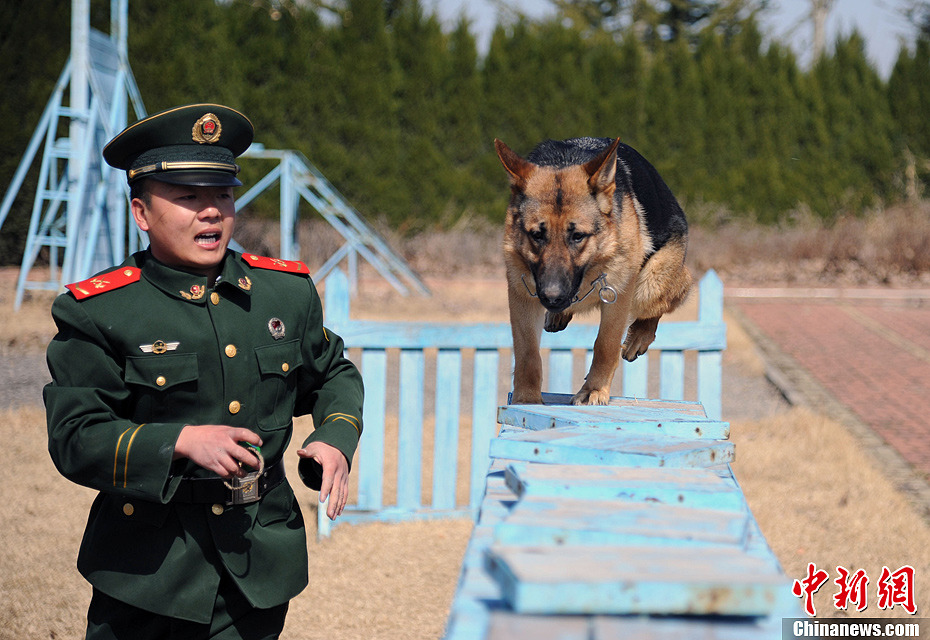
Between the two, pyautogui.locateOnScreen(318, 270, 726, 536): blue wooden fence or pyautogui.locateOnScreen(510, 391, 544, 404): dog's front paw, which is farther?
pyautogui.locateOnScreen(318, 270, 726, 536): blue wooden fence

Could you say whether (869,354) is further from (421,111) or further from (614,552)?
(614,552)

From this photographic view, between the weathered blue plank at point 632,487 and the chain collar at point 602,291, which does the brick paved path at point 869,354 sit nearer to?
the chain collar at point 602,291

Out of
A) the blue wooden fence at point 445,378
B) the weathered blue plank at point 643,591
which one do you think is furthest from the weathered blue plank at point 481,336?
the weathered blue plank at point 643,591

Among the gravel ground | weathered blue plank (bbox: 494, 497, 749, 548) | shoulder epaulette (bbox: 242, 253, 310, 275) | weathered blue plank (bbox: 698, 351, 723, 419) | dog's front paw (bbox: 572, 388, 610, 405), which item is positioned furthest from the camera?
the gravel ground

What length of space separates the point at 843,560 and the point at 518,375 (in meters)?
2.60

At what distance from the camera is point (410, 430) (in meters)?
5.28

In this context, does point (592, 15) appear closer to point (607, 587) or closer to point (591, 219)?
point (591, 219)

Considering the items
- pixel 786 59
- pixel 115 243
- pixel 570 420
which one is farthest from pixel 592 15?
pixel 570 420

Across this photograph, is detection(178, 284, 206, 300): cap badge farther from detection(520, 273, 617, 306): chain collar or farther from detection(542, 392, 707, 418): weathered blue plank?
detection(542, 392, 707, 418): weathered blue plank

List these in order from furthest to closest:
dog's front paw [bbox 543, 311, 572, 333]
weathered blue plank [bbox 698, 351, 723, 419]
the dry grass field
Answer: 1. weathered blue plank [bbox 698, 351, 723, 419]
2. the dry grass field
3. dog's front paw [bbox 543, 311, 572, 333]

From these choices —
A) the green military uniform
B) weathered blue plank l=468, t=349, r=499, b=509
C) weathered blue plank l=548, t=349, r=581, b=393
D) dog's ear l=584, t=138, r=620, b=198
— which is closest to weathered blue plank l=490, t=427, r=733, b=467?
the green military uniform

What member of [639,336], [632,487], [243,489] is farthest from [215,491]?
[639,336]

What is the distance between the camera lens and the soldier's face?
2.19 m

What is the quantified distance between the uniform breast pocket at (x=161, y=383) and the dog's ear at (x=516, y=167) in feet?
3.92
